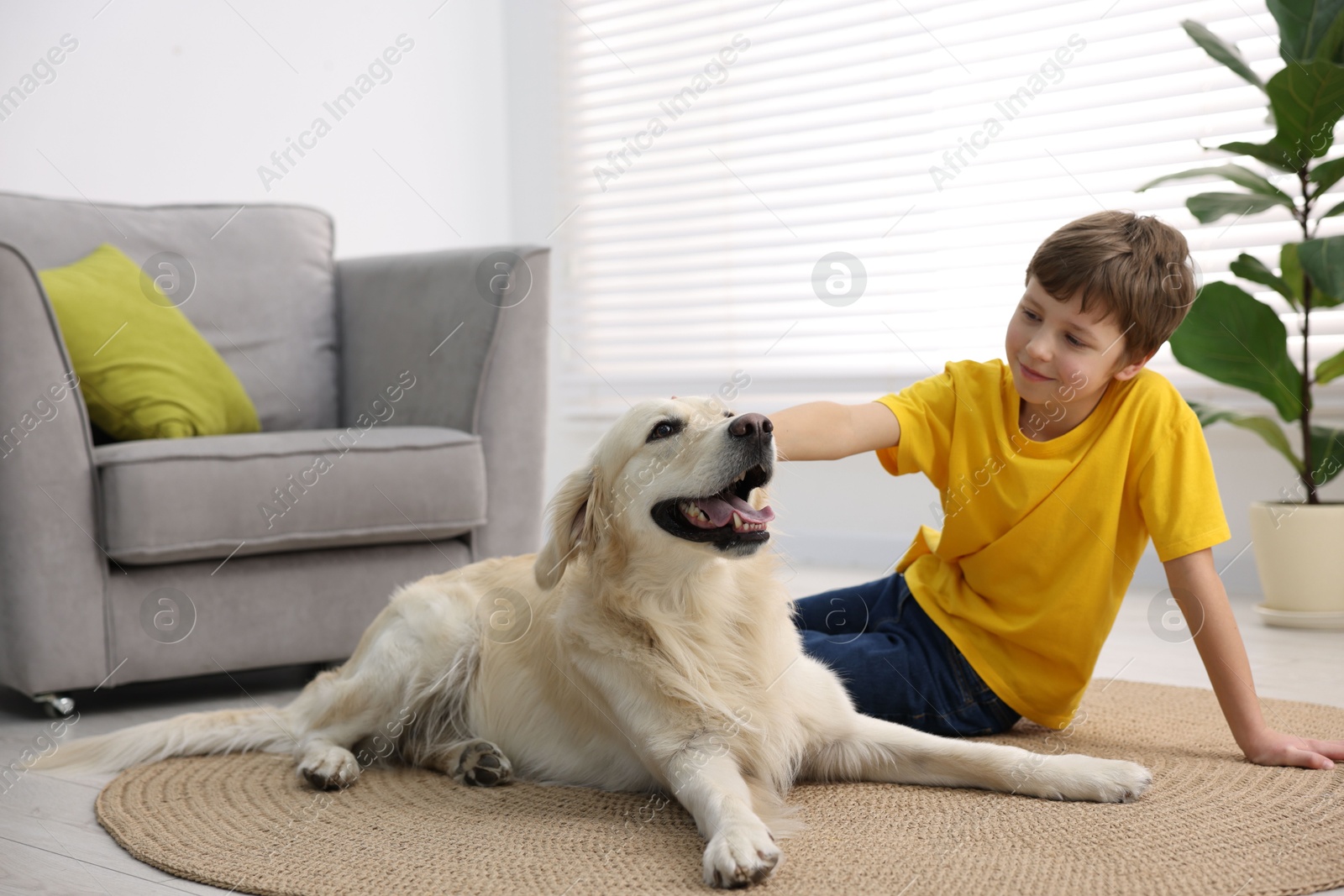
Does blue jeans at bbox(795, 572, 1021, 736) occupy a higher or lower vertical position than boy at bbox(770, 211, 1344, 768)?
lower

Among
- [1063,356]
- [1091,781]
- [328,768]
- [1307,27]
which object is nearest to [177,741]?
[328,768]

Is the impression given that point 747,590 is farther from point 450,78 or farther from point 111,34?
point 450,78

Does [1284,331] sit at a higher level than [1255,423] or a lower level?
higher

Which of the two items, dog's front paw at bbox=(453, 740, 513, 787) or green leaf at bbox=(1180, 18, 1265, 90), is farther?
green leaf at bbox=(1180, 18, 1265, 90)

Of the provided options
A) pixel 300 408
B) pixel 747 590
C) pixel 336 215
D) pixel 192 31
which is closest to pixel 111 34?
pixel 192 31

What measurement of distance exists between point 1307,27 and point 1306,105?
23cm

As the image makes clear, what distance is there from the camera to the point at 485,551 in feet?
9.42

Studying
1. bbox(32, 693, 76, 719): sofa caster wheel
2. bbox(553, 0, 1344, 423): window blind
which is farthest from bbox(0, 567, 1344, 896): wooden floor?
bbox(553, 0, 1344, 423): window blind

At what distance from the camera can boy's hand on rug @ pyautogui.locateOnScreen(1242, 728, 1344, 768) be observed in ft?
5.45

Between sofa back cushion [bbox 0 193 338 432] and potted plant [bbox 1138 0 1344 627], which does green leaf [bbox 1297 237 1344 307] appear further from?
sofa back cushion [bbox 0 193 338 432]

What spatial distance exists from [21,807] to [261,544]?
2.73 ft

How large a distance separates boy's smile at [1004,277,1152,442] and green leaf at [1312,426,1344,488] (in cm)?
159

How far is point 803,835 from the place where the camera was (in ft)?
4.99

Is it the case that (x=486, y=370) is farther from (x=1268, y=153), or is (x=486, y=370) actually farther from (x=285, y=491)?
(x=1268, y=153)
